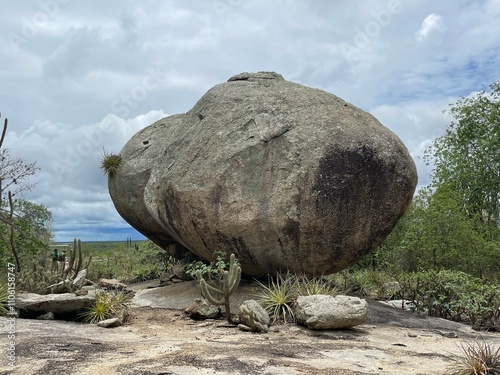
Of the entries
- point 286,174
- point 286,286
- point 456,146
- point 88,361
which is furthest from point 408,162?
point 456,146

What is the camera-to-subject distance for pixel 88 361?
634 centimetres

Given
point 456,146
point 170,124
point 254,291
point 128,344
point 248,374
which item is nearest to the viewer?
point 248,374

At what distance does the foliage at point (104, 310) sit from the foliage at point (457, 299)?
6266 mm

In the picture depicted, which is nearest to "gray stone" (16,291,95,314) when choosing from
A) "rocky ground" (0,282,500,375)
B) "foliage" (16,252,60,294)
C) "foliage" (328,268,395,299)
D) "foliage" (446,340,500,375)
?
"rocky ground" (0,282,500,375)

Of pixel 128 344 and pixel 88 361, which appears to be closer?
pixel 88 361

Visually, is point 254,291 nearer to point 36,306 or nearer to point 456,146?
point 36,306

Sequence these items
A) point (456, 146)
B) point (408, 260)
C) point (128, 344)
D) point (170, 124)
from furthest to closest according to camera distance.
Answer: point (456, 146) → point (408, 260) → point (170, 124) → point (128, 344)

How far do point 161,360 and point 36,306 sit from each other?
484 centimetres

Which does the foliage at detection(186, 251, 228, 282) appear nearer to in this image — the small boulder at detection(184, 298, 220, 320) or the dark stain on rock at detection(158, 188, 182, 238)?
the small boulder at detection(184, 298, 220, 320)

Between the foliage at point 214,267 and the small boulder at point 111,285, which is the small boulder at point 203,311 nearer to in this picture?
the foliage at point 214,267

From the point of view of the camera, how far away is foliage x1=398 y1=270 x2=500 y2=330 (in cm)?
1055

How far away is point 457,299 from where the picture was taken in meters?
11.5

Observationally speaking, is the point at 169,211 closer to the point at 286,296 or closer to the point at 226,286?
the point at 226,286

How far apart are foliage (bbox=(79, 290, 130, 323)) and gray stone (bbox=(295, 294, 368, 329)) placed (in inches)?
134
